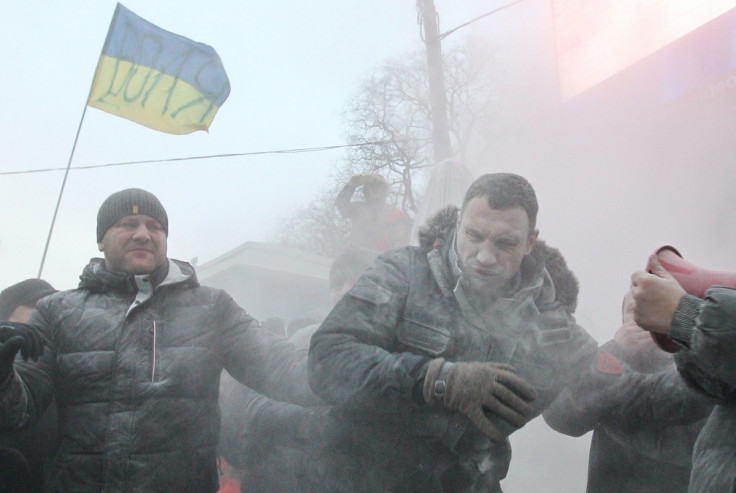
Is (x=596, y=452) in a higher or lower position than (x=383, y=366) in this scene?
lower

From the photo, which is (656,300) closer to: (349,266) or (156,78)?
(349,266)

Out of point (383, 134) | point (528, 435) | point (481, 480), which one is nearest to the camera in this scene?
point (481, 480)

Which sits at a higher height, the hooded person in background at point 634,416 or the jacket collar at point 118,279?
the jacket collar at point 118,279

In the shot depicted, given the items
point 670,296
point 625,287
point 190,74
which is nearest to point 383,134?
point 625,287

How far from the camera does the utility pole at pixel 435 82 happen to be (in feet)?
22.6

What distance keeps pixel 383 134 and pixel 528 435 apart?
8546 mm

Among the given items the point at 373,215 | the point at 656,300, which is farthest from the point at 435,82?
the point at 656,300

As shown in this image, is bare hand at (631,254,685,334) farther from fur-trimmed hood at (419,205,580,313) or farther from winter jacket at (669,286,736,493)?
fur-trimmed hood at (419,205,580,313)

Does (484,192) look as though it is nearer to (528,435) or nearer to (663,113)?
(528,435)

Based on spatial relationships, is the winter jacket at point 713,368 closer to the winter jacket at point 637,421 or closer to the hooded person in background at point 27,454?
the winter jacket at point 637,421

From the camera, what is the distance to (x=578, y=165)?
36.8 feet

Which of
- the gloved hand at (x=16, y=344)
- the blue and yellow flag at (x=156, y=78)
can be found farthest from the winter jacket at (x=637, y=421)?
the blue and yellow flag at (x=156, y=78)

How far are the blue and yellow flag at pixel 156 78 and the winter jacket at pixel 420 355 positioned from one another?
91.9 inches

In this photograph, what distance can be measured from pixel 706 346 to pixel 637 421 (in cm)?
90
